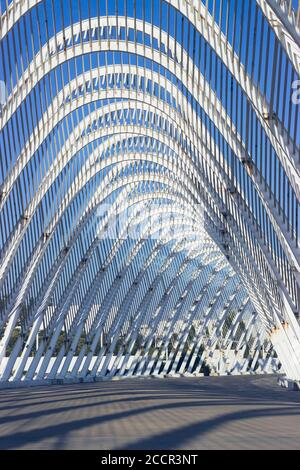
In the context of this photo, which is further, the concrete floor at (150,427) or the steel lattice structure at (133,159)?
the steel lattice structure at (133,159)

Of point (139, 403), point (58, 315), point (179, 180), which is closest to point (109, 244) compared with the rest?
point (58, 315)

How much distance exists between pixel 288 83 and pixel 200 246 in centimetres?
5522

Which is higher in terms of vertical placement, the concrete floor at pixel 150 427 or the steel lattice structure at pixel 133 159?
the steel lattice structure at pixel 133 159

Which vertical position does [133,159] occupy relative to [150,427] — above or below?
above

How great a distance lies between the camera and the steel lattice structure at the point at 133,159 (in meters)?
26.9

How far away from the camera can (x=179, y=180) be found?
52469 millimetres

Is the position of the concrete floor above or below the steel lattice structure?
below

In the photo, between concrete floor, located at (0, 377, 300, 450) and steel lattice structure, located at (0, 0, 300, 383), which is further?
steel lattice structure, located at (0, 0, 300, 383)

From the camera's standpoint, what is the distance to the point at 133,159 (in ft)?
167

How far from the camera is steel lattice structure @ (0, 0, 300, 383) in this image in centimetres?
2692

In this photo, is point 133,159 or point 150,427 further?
point 133,159

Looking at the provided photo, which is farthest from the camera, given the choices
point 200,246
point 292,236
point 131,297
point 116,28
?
point 200,246

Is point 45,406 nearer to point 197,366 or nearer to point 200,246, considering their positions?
point 200,246
